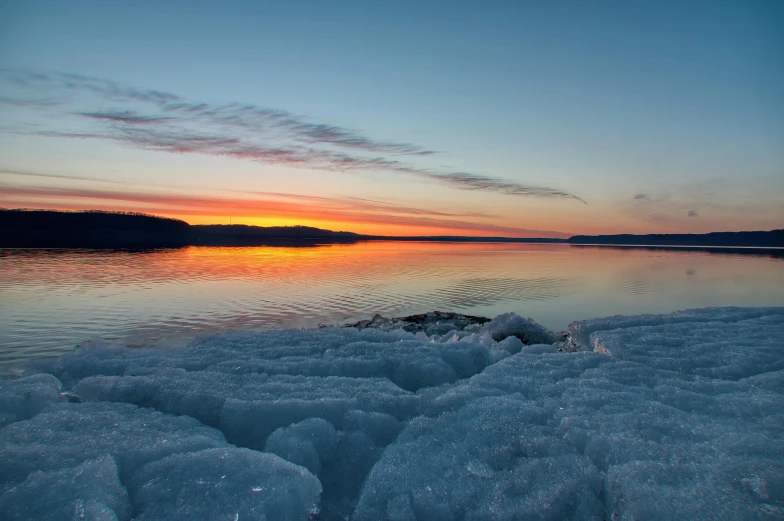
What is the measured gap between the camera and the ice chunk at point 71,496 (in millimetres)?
3012

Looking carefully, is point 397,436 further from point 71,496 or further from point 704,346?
point 704,346

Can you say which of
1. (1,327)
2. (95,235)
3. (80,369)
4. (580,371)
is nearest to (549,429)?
(580,371)

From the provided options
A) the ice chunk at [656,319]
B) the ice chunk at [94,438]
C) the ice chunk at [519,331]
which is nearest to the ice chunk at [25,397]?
the ice chunk at [94,438]

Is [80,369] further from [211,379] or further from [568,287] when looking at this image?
[568,287]

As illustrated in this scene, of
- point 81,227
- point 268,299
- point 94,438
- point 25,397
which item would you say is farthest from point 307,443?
point 81,227

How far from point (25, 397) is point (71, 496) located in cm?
254

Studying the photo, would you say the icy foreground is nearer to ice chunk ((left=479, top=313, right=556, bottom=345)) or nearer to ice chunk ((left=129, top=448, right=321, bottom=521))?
ice chunk ((left=129, top=448, right=321, bottom=521))

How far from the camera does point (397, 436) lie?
4.52 meters

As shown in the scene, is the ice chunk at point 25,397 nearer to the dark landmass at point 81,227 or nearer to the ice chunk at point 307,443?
the ice chunk at point 307,443

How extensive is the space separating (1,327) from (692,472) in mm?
18113

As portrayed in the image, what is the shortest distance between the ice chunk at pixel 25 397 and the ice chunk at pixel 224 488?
227 cm

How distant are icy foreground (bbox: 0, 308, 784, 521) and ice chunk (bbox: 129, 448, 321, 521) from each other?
0.01 metres

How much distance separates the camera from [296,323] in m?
15.1

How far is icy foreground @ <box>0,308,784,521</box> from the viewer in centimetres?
332
